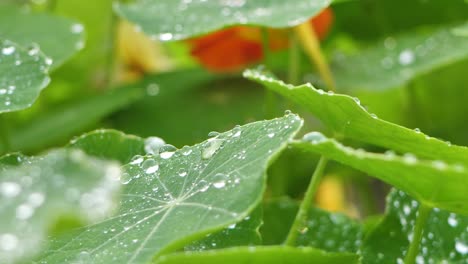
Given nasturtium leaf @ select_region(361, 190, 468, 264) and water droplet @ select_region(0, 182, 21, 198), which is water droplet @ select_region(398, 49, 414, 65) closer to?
nasturtium leaf @ select_region(361, 190, 468, 264)

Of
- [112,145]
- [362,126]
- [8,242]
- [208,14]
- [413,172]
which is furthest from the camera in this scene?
[208,14]

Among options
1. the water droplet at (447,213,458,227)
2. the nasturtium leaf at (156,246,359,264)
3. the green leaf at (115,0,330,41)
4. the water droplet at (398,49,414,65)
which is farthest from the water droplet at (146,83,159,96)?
the nasturtium leaf at (156,246,359,264)

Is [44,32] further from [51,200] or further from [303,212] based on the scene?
[51,200]

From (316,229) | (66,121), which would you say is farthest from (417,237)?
(66,121)

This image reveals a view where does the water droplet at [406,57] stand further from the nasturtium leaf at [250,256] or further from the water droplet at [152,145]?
the nasturtium leaf at [250,256]

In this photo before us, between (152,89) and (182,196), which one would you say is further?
(152,89)

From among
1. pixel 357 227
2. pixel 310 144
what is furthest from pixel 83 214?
pixel 357 227
